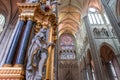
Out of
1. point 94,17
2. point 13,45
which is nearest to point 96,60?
point 94,17

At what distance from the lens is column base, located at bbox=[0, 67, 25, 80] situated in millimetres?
2617

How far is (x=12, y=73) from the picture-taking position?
2.65m

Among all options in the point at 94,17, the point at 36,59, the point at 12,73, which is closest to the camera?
the point at 12,73

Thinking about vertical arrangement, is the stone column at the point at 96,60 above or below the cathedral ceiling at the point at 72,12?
below

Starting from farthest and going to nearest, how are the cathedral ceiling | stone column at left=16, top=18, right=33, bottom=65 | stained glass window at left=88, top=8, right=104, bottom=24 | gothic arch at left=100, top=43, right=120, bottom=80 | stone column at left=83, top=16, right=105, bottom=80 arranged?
the cathedral ceiling < stained glass window at left=88, top=8, right=104, bottom=24 < gothic arch at left=100, top=43, right=120, bottom=80 < stone column at left=83, top=16, right=105, bottom=80 < stone column at left=16, top=18, right=33, bottom=65

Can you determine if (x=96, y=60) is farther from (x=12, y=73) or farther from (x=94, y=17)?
(x=12, y=73)

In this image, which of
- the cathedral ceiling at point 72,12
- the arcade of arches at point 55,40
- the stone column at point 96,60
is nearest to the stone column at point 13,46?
the arcade of arches at point 55,40

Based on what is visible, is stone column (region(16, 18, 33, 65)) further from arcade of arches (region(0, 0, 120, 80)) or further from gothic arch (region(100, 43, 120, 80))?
gothic arch (region(100, 43, 120, 80))

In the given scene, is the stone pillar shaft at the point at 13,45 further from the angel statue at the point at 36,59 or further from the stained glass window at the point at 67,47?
the stained glass window at the point at 67,47

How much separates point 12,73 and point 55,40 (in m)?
2.67

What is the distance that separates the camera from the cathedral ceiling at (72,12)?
17.2 metres

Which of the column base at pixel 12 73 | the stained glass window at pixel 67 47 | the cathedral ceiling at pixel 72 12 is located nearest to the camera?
the column base at pixel 12 73

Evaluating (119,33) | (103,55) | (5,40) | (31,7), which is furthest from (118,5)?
(5,40)

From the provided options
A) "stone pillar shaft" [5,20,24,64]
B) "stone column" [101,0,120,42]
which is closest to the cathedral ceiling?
"stone column" [101,0,120,42]
